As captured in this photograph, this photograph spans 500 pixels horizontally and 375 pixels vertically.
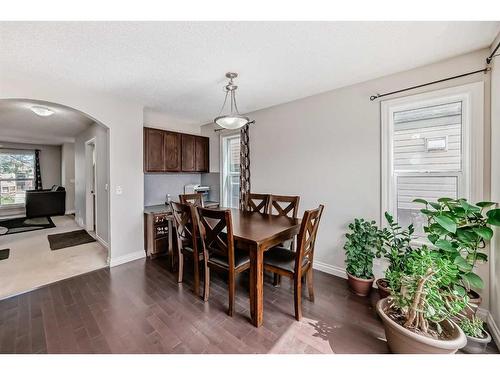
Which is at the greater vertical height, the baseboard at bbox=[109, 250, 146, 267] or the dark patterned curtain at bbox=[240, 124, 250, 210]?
the dark patterned curtain at bbox=[240, 124, 250, 210]

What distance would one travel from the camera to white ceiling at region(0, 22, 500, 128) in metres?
1.60

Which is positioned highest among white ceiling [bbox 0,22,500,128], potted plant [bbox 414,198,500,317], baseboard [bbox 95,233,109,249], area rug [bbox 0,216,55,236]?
white ceiling [bbox 0,22,500,128]

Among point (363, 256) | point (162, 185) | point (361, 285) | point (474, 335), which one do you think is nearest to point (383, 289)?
point (361, 285)

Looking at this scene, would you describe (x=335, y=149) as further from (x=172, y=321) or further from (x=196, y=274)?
(x=172, y=321)

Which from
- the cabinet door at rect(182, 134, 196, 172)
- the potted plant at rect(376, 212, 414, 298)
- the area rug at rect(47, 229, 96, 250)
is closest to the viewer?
the potted plant at rect(376, 212, 414, 298)

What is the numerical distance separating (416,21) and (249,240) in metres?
2.10

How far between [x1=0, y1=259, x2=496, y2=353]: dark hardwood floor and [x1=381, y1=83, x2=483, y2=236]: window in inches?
47.8

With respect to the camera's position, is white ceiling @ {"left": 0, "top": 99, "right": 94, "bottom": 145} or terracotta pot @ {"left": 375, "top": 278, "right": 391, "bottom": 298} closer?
terracotta pot @ {"left": 375, "top": 278, "right": 391, "bottom": 298}

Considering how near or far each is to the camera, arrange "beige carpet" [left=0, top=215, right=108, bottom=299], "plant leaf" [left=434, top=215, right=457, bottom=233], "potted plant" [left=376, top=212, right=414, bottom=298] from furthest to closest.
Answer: "beige carpet" [left=0, top=215, right=108, bottom=299] → "potted plant" [left=376, top=212, right=414, bottom=298] → "plant leaf" [left=434, top=215, right=457, bottom=233]

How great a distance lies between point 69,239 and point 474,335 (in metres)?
5.95

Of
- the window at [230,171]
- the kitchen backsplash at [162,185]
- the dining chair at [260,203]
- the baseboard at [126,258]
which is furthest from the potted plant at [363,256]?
the kitchen backsplash at [162,185]

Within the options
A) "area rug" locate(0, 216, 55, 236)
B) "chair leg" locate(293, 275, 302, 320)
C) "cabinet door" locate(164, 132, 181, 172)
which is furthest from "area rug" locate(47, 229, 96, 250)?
"chair leg" locate(293, 275, 302, 320)

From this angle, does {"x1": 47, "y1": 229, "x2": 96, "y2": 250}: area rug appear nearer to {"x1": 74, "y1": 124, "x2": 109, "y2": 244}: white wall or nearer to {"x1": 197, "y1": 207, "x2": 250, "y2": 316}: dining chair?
{"x1": 74, "y1": 124, "x2": 109, "y2": 244}: white wall
